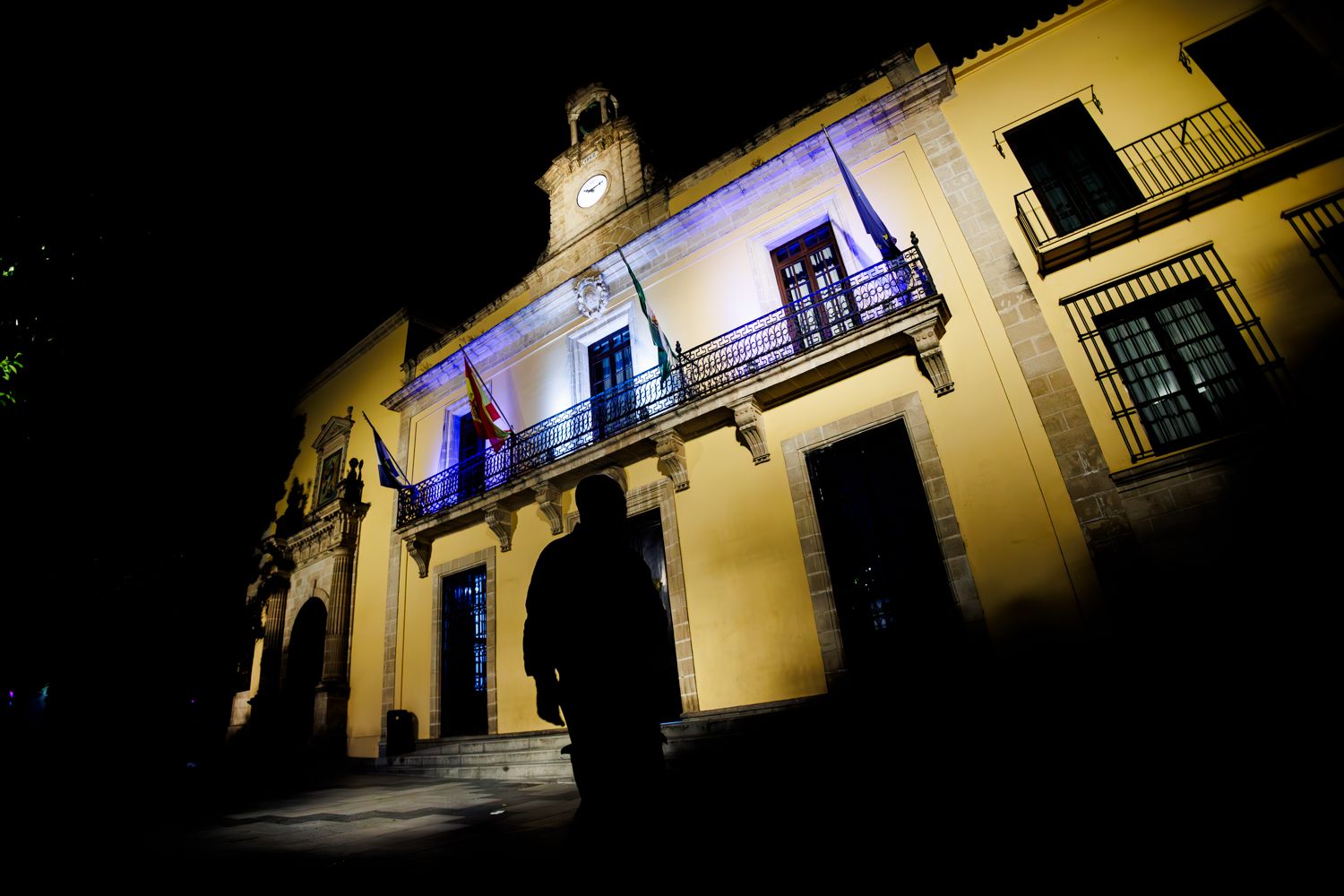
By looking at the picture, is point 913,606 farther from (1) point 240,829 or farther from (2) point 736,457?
(1) point 240,829

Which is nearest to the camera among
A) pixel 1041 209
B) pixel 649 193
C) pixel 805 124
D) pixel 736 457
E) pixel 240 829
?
pixel 240 829

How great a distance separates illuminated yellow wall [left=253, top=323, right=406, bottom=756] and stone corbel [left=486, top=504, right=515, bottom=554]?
13.0ft

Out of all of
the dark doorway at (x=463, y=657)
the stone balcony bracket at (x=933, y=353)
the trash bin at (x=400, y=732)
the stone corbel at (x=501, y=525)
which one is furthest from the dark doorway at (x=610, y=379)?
the trash bin at (x=400, y=732)

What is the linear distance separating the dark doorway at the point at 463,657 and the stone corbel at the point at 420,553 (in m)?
0.64

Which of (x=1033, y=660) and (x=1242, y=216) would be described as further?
(x=1242, y=216)

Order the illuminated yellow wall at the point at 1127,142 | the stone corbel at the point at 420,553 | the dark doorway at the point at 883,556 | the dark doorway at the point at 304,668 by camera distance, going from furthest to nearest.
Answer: the dark doorway at the point at 304,668
the stone corbel at the point at 420,553
the dark doorway at the point at 883,556
the illuminated yellow wall at the point at 1127,142

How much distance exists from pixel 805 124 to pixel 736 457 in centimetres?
638

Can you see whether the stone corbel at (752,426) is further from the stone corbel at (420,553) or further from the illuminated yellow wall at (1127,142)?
the stone corbel at (420,553)

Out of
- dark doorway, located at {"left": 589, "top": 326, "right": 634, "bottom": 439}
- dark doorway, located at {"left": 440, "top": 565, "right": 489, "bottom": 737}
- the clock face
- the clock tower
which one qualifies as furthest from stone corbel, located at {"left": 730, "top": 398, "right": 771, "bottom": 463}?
the clock face

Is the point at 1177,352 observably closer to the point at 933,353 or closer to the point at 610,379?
the point at 933,353

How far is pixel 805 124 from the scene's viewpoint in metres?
9.71

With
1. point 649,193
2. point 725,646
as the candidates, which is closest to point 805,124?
point 649,193

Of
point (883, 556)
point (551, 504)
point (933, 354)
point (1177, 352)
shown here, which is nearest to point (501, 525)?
point (551, 504)

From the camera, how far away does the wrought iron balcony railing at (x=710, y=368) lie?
7719 mm
